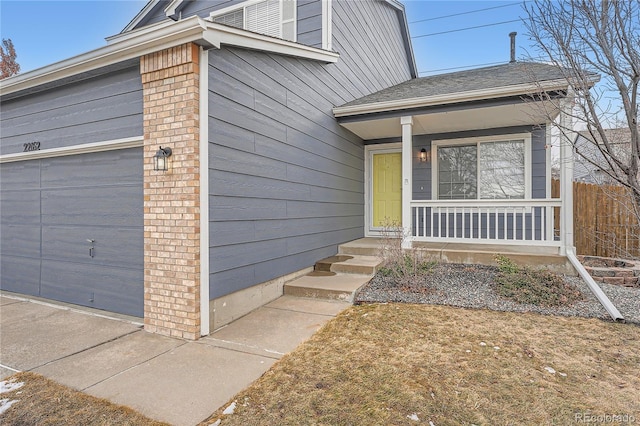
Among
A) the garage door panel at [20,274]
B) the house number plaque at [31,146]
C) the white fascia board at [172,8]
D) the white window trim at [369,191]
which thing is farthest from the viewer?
the white window trim at [369,191]

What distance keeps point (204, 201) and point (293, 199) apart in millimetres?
1904

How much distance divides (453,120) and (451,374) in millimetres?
5260

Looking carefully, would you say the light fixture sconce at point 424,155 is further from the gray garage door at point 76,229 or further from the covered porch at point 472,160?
the gray garage door at point 76,229

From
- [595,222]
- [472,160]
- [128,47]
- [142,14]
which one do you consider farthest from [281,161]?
[595,222]

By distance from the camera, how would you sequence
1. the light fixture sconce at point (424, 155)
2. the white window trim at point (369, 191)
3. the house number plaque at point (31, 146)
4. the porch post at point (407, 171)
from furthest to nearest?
1. the white window trim at point (369, 191)
2. the light fixture sconce at point (424, 155)
3. the porch post at point (407, 171)
4. the house number plaque at point (31, 146)

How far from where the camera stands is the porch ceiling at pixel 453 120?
5953 millimetres

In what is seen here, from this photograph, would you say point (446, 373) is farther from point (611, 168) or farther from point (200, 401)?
point (611, 168)

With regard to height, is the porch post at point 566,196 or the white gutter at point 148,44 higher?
the white gutter at point 148,44

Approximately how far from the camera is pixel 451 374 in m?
2.70

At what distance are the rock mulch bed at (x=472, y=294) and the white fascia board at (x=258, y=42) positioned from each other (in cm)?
352

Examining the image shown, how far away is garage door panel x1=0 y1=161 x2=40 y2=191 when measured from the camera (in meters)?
5.08

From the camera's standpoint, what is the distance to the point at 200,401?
2.40m

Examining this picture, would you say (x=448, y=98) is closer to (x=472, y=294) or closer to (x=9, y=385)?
(x=472, y=294)

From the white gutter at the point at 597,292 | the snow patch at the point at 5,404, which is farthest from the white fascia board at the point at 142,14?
the white gutter at the point at 597,292
